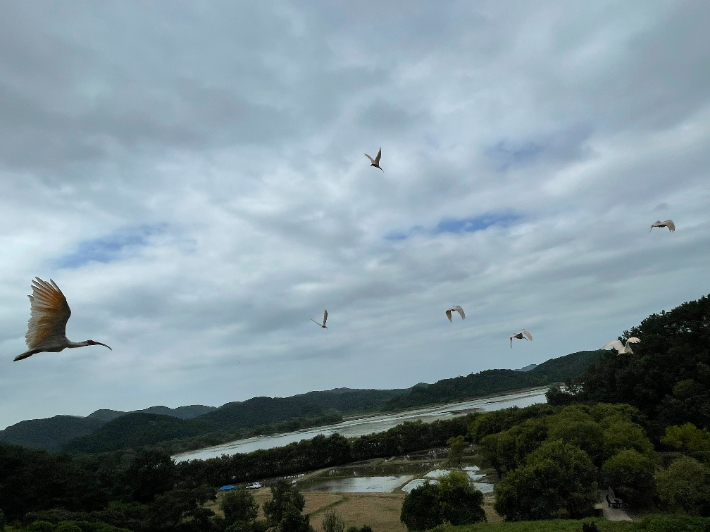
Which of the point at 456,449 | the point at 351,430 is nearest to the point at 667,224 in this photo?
the point at 456,449

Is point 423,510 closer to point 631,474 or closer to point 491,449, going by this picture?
point 631,474

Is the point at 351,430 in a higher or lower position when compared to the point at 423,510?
lower

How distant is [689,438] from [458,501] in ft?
65.2

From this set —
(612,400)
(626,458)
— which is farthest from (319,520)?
(612,400)

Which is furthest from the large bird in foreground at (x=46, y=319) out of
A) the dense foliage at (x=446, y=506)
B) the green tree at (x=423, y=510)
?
the green tree at (x=423, y=510)

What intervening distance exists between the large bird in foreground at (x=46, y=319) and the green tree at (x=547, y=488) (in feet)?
74.5

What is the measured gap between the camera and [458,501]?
22812 mm

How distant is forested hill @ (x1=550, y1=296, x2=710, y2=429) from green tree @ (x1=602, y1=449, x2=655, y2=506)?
16288mm

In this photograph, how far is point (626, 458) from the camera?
23625 millimetres

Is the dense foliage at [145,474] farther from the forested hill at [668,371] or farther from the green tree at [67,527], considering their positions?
the forested hill at [668,371]

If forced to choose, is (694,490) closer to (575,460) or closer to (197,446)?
(575,460)

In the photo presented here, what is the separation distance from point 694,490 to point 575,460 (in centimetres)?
497

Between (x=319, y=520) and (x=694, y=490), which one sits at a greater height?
(x=694, y=490)

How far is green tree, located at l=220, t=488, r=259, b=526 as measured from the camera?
82.2 feet
